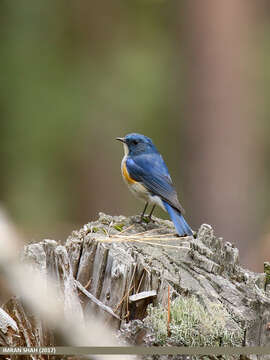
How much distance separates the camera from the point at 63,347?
253 centimetres

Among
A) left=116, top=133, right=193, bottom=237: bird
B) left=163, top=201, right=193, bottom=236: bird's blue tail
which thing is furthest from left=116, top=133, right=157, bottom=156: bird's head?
left=163, top=201, right=193, bottom=236: bird's blue tail

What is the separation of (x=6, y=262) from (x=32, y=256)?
93 cm

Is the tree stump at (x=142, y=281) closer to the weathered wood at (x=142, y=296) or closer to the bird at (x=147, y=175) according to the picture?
the weathered wood at (x=142, y=296)

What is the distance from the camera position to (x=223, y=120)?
9.37 m

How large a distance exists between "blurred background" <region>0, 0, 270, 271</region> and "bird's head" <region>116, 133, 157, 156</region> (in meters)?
3.88

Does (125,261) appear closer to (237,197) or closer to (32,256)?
(32,256)

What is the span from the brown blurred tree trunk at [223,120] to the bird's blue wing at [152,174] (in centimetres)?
348

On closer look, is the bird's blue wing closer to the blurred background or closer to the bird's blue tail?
the bird's blue tail

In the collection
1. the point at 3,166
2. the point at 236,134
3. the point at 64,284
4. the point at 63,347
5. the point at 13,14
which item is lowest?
the point at 63,347

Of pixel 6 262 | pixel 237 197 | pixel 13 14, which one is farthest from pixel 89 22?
pixel 6 262

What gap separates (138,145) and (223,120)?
3.95 meters

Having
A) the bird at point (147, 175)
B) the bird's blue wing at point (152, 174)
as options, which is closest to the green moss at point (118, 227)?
the bird at point (147, 175)

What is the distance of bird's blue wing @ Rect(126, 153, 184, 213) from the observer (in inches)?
204

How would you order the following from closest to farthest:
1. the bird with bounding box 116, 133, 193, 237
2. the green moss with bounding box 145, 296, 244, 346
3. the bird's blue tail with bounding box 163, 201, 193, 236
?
the green moss with bounding box 145, 296, 244, 346
the bird's blue tail with bounding box 163, 201, 193, 236
the bird with bounding box 116, 133, 193, 237
